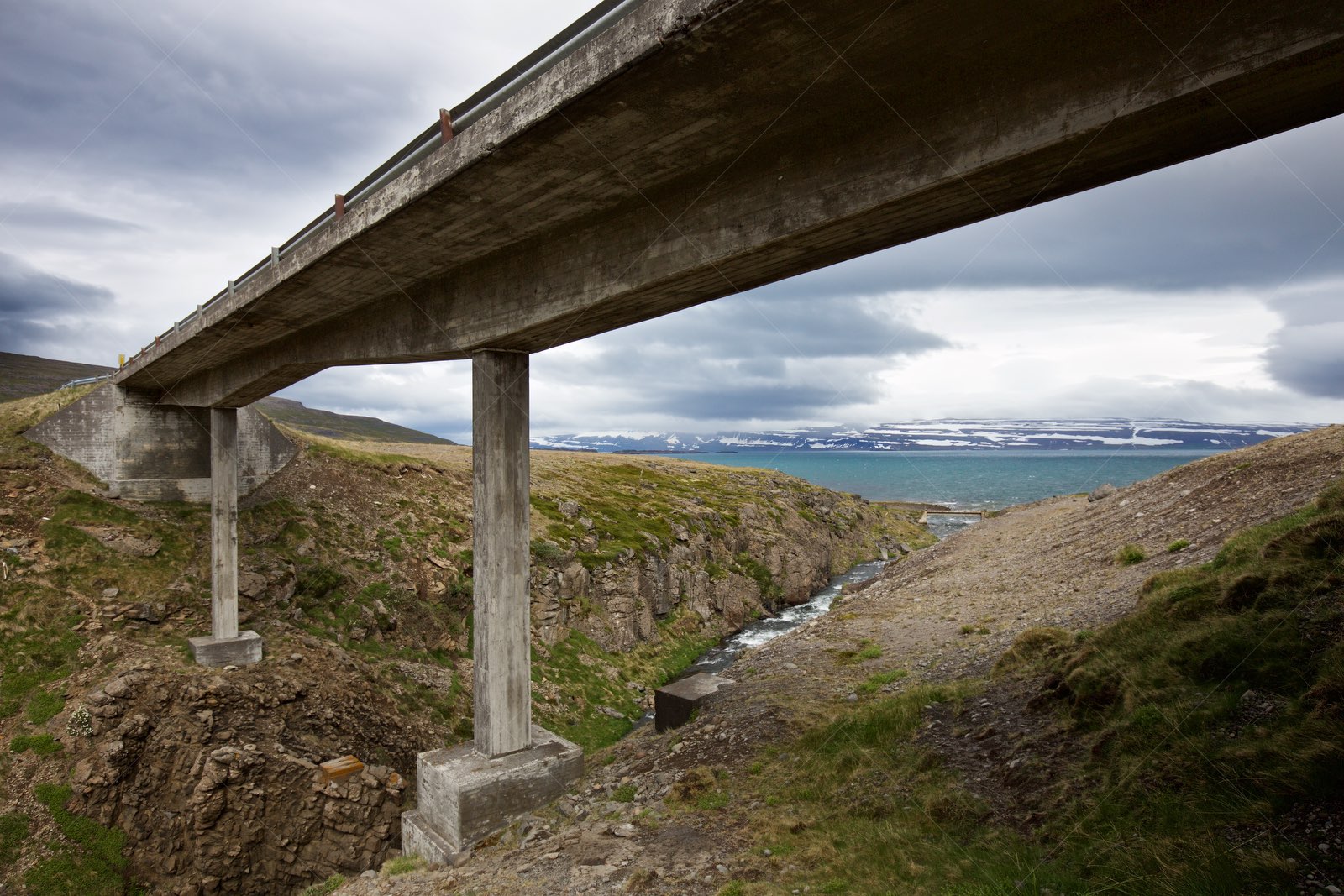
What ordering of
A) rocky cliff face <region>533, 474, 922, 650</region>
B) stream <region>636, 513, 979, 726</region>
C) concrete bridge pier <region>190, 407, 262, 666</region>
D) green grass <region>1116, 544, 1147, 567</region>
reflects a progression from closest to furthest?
green grass <region>1116, 544, 1147, 567</region> < concrete bridge pier <region>190, 407, 262, 666</region> < rocky cliff face <region>533, 474, 922, 650</region> < stream <region>636, 513, 979, 726</region>

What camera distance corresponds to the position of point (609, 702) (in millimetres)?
25172

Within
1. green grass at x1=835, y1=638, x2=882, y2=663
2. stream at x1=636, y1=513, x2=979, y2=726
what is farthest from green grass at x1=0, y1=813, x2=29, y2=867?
green grass at x1=835, y1=638, x2=882, y2=663

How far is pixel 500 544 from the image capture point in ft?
40.4

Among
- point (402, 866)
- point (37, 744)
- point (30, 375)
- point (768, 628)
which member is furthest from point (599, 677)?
point (30, 375)

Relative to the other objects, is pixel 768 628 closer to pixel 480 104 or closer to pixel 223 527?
pixel 223 527

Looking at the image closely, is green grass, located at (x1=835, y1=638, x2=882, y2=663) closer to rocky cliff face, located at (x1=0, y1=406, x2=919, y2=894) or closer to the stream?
the stream

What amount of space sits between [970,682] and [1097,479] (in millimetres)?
205784

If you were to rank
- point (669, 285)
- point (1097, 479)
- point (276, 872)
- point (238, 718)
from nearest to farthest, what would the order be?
point (669, 285), point (276, 872), point (238, 718), point (1097, 479)

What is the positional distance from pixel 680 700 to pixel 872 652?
5786 millimetres

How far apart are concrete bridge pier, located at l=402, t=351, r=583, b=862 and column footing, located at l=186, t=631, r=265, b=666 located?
10667mm

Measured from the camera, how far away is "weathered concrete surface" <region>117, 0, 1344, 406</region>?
16.2 ft

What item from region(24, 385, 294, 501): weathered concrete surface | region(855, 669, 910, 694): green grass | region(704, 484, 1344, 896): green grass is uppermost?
region(24, 385, 294, 501): weathered concrete surface

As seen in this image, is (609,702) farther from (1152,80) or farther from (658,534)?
(1152,80)

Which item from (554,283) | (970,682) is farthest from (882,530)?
(554,283)
